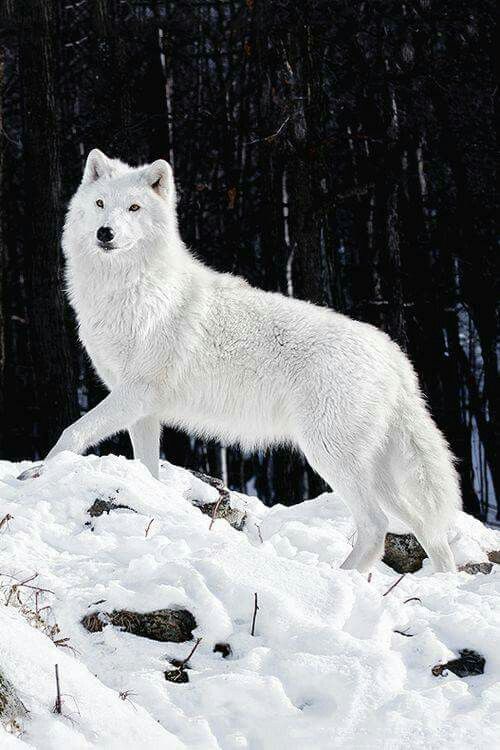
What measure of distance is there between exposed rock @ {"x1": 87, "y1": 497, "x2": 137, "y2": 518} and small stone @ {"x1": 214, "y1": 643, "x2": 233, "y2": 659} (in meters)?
1.51

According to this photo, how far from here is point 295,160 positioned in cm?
1241

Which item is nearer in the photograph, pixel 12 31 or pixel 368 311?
pixel 12 31

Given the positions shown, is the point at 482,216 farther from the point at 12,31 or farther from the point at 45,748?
the point at 45,748

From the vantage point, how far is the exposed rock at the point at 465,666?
13.2ft

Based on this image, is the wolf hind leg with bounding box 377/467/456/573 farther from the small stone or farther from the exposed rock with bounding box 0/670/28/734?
the exposed rock with bounding box 0/670/28/734

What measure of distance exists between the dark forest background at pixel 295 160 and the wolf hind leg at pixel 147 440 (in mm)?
4413

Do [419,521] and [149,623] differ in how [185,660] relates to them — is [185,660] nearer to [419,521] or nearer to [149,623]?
[149,623]

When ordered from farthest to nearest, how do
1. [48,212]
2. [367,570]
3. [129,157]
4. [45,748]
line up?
[129,157], [48,212], [367,570], [45,748]

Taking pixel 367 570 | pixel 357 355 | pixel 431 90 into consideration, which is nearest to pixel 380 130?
pixel 431 90

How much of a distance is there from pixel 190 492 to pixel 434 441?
1.89 meters

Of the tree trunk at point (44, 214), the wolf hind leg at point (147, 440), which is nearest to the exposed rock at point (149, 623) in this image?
the wolf hind leg at point (147, 440)

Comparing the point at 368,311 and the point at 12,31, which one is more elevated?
the point at 12,31

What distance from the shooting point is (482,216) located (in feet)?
53.2

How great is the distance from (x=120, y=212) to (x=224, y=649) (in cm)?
330
